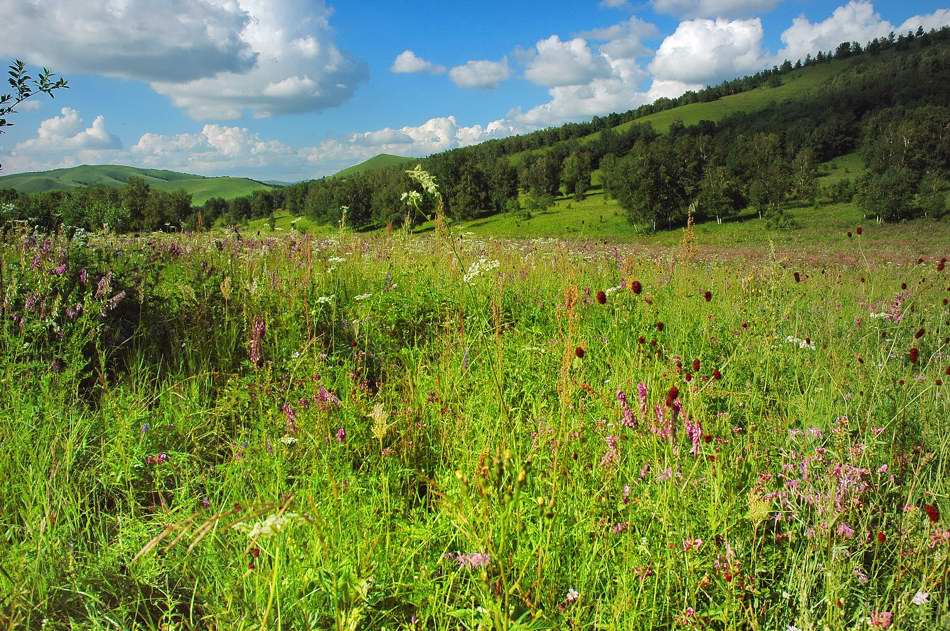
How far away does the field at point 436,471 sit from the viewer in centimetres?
186

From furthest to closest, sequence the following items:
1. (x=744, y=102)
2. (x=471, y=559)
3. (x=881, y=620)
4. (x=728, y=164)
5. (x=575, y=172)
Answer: (x=744, y=102), (x=575, y=172), (x=728, y=164), (x=471, y=559), (x=881, y=620)

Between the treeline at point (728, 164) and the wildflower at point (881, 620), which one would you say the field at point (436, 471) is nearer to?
the wildflower at point (881, 620)

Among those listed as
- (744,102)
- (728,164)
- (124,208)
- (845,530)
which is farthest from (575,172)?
(845,530)

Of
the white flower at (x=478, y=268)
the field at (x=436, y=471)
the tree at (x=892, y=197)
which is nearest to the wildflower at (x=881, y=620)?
the field at (x=436, y=471)

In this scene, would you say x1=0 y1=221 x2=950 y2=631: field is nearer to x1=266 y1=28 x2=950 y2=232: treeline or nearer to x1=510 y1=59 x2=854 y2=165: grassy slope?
x1=266 y1=28 x2=950 y2=232: treeline

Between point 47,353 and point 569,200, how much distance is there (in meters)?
96.9

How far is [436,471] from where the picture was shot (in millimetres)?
2723

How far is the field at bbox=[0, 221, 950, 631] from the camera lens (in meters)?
1.86

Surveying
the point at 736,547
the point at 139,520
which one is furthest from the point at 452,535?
the point at 139,520

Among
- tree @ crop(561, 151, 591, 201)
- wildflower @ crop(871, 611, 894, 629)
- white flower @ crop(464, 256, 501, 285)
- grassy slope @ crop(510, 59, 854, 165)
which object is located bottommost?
wildflower @ crop(871, 611, 894, 629)

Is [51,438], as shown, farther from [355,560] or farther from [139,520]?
[355,560]

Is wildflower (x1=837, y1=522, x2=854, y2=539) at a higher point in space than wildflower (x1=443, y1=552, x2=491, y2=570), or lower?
lower

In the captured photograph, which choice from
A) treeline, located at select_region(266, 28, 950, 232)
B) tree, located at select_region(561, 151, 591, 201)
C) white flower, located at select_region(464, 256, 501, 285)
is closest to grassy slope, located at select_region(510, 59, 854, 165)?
treeline, located at select_region(266, 28, 950, 232)

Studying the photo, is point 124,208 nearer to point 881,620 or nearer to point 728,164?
point 881,620
